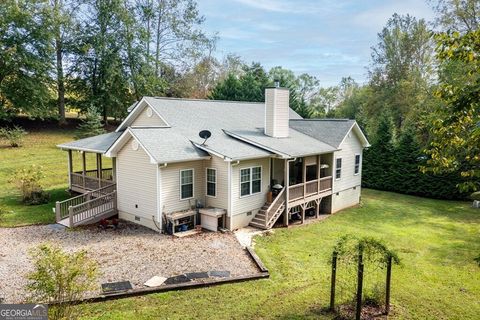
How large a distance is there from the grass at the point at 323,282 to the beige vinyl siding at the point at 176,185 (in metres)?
3.57

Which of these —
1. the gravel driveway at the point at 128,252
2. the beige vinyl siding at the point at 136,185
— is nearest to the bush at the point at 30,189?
the gravel driveway at the point at 128,252

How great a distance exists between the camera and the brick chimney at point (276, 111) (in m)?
18.0

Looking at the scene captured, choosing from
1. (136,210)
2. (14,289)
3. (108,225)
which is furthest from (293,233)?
(14,289)

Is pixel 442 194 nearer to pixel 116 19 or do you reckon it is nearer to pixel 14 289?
pixel 14 289

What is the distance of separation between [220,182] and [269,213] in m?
2.70

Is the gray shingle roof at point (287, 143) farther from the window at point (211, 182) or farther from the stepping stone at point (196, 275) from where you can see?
the stepping stone at point (196, 275)

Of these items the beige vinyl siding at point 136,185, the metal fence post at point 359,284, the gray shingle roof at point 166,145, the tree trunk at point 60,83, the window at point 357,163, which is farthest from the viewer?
the tree trunk at point 60,83

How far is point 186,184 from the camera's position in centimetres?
1495

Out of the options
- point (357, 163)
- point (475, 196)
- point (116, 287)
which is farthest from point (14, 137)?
point (475, 196)

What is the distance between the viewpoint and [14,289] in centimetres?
905

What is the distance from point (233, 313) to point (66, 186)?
57.4ft

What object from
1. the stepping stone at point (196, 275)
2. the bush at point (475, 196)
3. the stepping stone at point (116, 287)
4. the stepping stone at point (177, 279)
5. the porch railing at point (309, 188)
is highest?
the porch railing at point (309, 188)

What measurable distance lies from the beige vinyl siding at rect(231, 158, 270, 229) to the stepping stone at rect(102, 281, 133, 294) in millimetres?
6168

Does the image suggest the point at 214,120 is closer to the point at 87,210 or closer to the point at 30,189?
the point at 87,210
